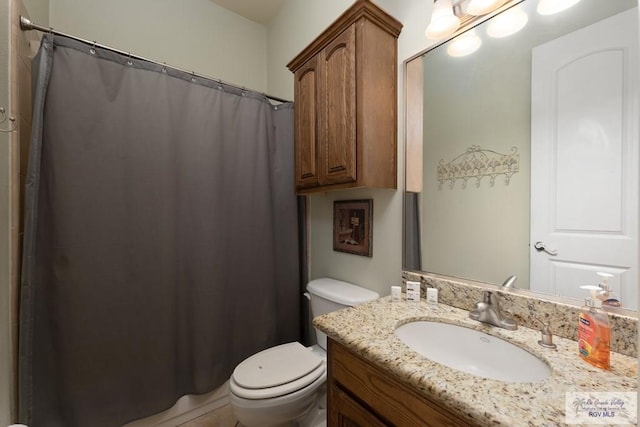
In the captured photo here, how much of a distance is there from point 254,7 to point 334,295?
224cm

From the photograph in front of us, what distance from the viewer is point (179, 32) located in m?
1.83

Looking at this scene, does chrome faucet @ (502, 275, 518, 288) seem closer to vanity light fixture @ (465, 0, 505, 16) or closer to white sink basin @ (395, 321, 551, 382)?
white sink basin @ (395, 321, 551, 382)

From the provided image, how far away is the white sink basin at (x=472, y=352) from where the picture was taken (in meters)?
0.71

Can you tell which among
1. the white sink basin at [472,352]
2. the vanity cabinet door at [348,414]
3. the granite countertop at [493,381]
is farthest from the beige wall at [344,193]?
the vanity cabinet door at [348,414]

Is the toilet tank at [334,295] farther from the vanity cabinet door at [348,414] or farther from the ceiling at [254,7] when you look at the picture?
the ceiling at [254,7]

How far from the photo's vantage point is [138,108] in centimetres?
129

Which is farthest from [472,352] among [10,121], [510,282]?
[10,121]

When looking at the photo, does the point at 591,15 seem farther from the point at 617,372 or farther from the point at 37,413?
the point at 37,413

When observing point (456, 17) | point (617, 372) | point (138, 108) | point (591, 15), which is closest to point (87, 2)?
point (138, 108)

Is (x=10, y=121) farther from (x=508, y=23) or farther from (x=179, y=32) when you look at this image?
(x=508, y=23)

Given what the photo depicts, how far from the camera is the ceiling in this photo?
1.94m

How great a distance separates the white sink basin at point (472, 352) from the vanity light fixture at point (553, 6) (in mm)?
1055

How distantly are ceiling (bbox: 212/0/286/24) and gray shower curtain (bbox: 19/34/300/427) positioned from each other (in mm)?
935
